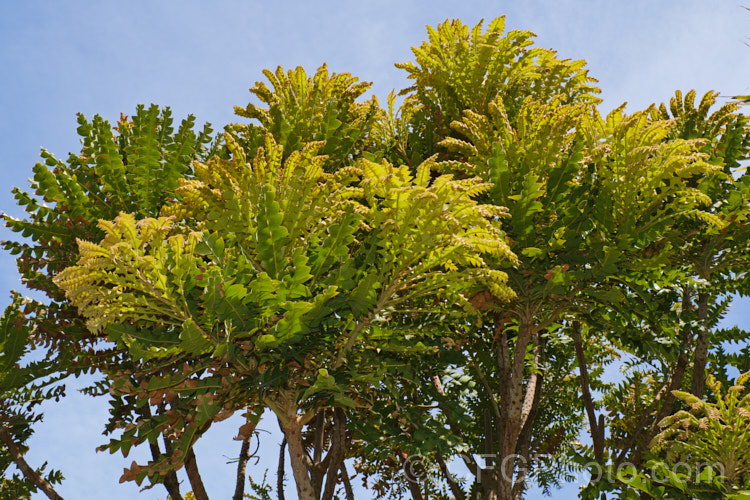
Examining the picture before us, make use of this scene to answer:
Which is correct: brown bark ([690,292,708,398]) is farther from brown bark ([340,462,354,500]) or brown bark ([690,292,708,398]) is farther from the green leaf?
the green leaf

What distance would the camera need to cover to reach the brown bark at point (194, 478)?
677cm

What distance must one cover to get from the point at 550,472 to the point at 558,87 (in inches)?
223

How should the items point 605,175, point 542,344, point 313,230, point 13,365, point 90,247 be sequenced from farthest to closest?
1. point 542,344
2. point 13,365
3. point 605,175
4. point 313,230
5. point 90,247

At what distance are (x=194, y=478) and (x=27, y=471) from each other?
1.92m

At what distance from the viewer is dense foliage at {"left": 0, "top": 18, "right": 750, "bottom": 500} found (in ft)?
14.4

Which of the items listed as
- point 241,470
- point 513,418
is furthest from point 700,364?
point 241,470

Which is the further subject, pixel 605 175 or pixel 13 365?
pixel 13 365

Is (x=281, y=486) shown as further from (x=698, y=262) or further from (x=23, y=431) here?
(x=698, y=262)

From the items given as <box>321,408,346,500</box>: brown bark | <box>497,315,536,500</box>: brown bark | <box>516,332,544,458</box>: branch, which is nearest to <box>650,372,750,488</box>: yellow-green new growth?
<box>516,332,544,458</box>: branch

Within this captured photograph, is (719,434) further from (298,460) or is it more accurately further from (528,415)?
(298,460)

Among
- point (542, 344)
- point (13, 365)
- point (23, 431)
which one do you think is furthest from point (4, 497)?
point (542, 344)

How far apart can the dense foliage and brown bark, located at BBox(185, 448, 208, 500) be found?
2.09 ft

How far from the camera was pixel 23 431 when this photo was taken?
7844 millimetres

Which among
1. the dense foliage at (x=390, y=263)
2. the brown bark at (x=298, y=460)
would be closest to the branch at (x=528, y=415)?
→ the dense foliage at (x=390, y=263)
